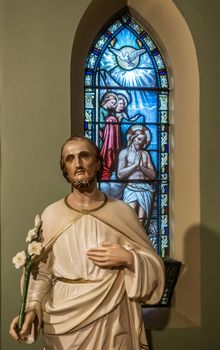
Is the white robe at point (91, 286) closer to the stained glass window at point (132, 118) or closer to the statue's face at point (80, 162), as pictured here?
the statue's face at point (80, 162)

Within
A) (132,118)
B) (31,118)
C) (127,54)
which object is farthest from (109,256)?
(127,54)

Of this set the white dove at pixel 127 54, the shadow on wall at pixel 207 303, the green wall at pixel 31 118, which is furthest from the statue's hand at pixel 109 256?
the white dove at pixel 127 54

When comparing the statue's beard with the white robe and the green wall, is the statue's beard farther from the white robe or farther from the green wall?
the green wall

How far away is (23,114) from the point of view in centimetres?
349

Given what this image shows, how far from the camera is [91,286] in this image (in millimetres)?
2371

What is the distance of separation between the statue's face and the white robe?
173mm

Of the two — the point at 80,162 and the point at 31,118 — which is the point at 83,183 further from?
the point at 31,118

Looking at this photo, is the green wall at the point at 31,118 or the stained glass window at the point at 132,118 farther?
the stained glass window at the point at 132,118

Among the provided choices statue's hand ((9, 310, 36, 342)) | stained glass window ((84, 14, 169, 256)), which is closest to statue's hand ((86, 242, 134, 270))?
statue's hand ((9, 310, 36, 342))

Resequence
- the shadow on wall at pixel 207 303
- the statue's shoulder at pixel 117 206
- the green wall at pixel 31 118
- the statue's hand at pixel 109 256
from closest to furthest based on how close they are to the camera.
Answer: the statue's hand at pixel 109 256, the statue's shoulder at pixel 117 206, the green wall at pixel 31 118, the shadow on wall at pixel 207 303

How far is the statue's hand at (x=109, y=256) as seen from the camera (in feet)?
7.60

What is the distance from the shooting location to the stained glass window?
13.1 ft

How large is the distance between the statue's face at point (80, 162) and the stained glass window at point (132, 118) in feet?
4.91

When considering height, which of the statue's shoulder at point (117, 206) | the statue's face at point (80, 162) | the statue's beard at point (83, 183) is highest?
the statue's face at point (80, 162)
